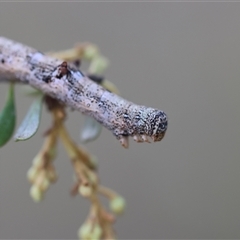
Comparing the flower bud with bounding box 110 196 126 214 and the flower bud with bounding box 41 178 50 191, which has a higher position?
the flower bud with bounding box 110 196 126 214

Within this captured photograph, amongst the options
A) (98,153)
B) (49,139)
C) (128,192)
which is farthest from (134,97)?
(49,139)

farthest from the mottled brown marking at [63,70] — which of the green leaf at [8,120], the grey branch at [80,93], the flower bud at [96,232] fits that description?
the flower bud at [96,232]

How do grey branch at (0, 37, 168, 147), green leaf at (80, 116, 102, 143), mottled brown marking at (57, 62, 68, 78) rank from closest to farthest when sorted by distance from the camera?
grey branch at (0, 37, 168, 147)
mottled brown marking at (57, 62, 68, 78)
green leaf at (80, 116, 102, 143)

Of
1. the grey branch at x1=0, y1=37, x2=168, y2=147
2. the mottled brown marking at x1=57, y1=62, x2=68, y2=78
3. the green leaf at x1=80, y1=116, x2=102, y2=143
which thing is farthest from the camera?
the green leaf at x1=80, y1=116, x2=102, y2=143

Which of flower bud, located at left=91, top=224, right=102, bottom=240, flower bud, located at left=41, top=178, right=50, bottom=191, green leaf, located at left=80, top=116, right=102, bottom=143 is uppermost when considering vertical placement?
green leaf, located at left=80, top=116, right=102, bottom=143

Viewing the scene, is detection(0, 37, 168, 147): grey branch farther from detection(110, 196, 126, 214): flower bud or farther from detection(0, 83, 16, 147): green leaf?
detection(110, 196, 126, 214): flower bud

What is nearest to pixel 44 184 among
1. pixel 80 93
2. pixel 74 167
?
pixel 74 167

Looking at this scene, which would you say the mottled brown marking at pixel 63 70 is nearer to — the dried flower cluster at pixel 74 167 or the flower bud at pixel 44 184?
the dried flower cluster at pixel 74 167

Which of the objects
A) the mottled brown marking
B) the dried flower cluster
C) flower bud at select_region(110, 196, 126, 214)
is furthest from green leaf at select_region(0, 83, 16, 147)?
flower bud at select_region(110, 196, 126, 214)
